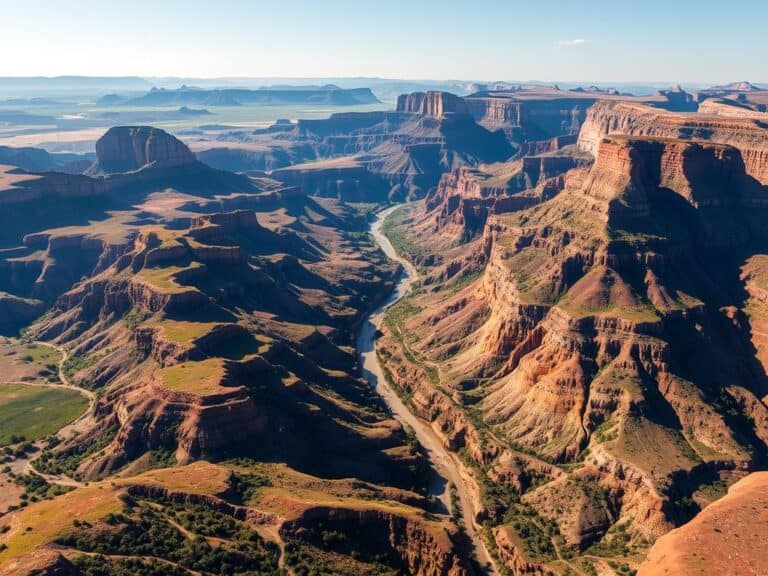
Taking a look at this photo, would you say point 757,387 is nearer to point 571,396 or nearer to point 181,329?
point 571,396

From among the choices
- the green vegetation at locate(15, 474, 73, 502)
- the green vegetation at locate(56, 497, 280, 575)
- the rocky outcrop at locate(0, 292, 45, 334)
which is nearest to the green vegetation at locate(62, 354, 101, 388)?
the rocky outcrop at locate(0, 292, 45, 334)

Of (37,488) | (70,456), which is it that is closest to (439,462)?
(70,456)

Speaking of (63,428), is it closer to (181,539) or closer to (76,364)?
(76,364)

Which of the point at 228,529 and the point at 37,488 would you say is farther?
the point at 37,488

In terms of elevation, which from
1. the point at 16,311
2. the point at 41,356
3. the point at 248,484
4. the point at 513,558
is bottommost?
the point at 513,558

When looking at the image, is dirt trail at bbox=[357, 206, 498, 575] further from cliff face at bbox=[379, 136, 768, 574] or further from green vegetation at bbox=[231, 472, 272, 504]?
green vegetation at bbox=[231, 472, 272, 504]

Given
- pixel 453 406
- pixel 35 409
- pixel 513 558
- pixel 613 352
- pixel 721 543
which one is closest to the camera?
pixel 721 543

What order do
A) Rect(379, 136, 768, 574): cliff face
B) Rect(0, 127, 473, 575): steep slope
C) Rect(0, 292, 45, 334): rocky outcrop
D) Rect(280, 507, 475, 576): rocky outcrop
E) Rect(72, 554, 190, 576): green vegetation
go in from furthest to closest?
Rect(0, 292, 45, 334): rocky outcrop < Rect(379, 136, 768, 574): cliff face < Rect(280, 507, 475, 576): rocky outcrop < Rect(0, 127, 473, 575): steep slope < Rect(72, 554, 190, 576): green vegetation

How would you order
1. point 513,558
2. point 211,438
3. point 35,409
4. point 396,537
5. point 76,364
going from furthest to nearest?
point 76,364, point 35,409, point 211,438, point 513,558, point 396,537
